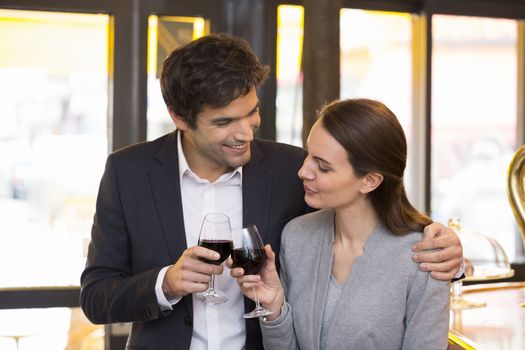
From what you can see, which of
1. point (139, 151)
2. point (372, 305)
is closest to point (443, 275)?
point (372, 305)

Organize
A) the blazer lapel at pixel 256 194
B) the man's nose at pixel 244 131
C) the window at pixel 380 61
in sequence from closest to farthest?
the man's nose at pixel 244 131 → the blazer lapel at pixel 256 194 → the window at pixel 380 61

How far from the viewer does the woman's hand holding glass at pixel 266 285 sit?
6.57 ft

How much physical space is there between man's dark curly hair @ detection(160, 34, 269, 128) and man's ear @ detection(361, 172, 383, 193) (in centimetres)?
43

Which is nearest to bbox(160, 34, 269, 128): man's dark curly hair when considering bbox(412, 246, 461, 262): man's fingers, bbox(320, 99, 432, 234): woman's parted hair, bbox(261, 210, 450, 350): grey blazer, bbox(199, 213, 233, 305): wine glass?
bbox(320, 99, 432, 234): woman's parted hair

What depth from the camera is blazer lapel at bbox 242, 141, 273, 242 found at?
2.32 m

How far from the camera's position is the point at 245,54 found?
2324 millimetres

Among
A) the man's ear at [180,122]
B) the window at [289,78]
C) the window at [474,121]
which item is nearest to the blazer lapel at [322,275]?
the man's ear at [180,122]

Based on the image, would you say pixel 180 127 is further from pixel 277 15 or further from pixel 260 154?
pixel 277 15

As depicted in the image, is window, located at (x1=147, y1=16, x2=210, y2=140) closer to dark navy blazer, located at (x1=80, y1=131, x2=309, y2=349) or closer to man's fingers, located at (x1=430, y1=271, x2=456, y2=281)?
dark navy blazer, located at (x1=80, y1=131, x2=309, y2=349)

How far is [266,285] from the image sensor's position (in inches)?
82.0

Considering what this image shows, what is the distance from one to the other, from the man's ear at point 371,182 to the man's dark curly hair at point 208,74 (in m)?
0.43

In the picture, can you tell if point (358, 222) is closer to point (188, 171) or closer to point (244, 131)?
point (244, 131)

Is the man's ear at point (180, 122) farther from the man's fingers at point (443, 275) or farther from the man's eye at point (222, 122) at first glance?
the man's fingers at point (443, 275)

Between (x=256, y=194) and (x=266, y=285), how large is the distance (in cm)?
35
